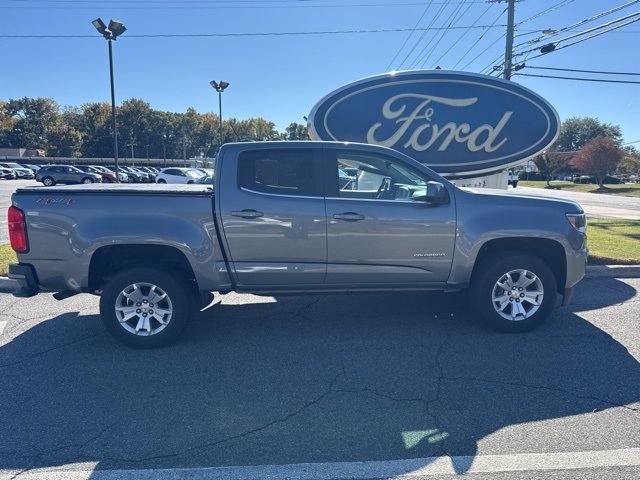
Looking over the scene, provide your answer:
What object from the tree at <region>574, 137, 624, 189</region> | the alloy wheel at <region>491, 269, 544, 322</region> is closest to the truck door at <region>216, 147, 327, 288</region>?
the alloy wheel at <region>491, 269, 544, 322</region>

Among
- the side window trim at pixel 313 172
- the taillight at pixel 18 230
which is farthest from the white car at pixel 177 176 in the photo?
the side window trim at pixel 313 172

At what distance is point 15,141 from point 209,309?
339ft

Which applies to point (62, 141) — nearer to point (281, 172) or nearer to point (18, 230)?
point (18, 230)

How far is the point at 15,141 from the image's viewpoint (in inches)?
3452

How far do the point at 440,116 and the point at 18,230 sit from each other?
7258mm

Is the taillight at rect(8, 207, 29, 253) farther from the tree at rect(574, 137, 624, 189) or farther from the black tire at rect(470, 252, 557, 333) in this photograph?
the tree at rect(574, 137, 624, 189)

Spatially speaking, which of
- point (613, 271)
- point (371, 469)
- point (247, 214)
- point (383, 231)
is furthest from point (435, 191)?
point (613, 271)

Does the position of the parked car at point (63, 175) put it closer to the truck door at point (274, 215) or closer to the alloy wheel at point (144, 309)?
the alloy wheel at point (144, 309)

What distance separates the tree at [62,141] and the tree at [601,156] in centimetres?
7868

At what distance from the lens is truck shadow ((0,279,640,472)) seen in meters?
2.82

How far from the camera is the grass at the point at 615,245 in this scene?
745 centimetres

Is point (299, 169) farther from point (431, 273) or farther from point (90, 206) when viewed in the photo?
point (90, 206)

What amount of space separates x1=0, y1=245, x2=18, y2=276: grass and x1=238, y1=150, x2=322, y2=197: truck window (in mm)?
4283

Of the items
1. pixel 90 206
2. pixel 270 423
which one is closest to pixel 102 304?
pixel 90 206
